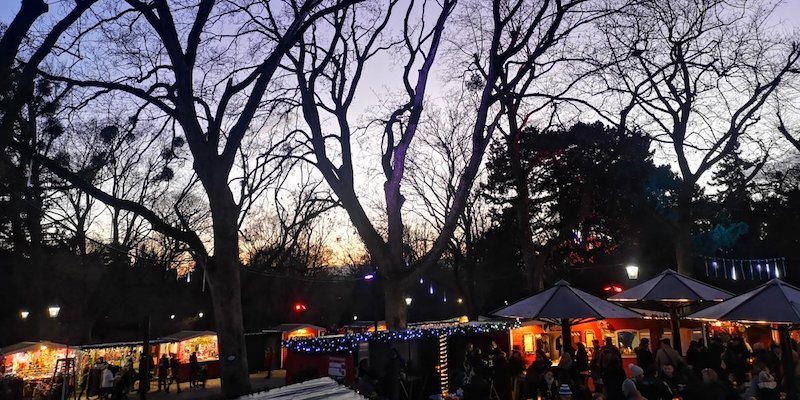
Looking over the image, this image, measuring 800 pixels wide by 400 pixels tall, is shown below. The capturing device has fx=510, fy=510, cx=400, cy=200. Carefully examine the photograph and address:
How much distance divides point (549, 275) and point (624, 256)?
4.29m

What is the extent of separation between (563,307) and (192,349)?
56.7 ft

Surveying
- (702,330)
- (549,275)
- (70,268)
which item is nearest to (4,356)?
(70,268)

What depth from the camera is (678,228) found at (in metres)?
17.2

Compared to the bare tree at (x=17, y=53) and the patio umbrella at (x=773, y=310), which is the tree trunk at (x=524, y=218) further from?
the bare tree at (x=17, y=53)

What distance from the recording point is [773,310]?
798 cm

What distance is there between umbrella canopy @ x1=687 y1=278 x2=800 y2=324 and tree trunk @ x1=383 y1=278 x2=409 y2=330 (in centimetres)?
668

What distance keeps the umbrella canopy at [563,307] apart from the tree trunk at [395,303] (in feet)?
8.41

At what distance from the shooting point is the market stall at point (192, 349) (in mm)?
21094

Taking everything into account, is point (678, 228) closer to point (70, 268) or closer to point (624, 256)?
point (624, 256)

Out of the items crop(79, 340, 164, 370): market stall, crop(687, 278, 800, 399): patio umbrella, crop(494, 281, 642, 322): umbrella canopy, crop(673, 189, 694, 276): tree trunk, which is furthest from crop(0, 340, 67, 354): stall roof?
crop(673, 189, 694, 276): tree trunk

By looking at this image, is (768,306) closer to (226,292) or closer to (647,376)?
(647,376)

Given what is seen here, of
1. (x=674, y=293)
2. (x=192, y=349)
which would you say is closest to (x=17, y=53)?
(x=674, y=293)

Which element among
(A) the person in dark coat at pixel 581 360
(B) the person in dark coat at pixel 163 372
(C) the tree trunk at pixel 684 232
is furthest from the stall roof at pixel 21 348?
(C) the tree trunk at pixel 684 232

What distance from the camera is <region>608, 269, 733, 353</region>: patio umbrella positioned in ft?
37.6
